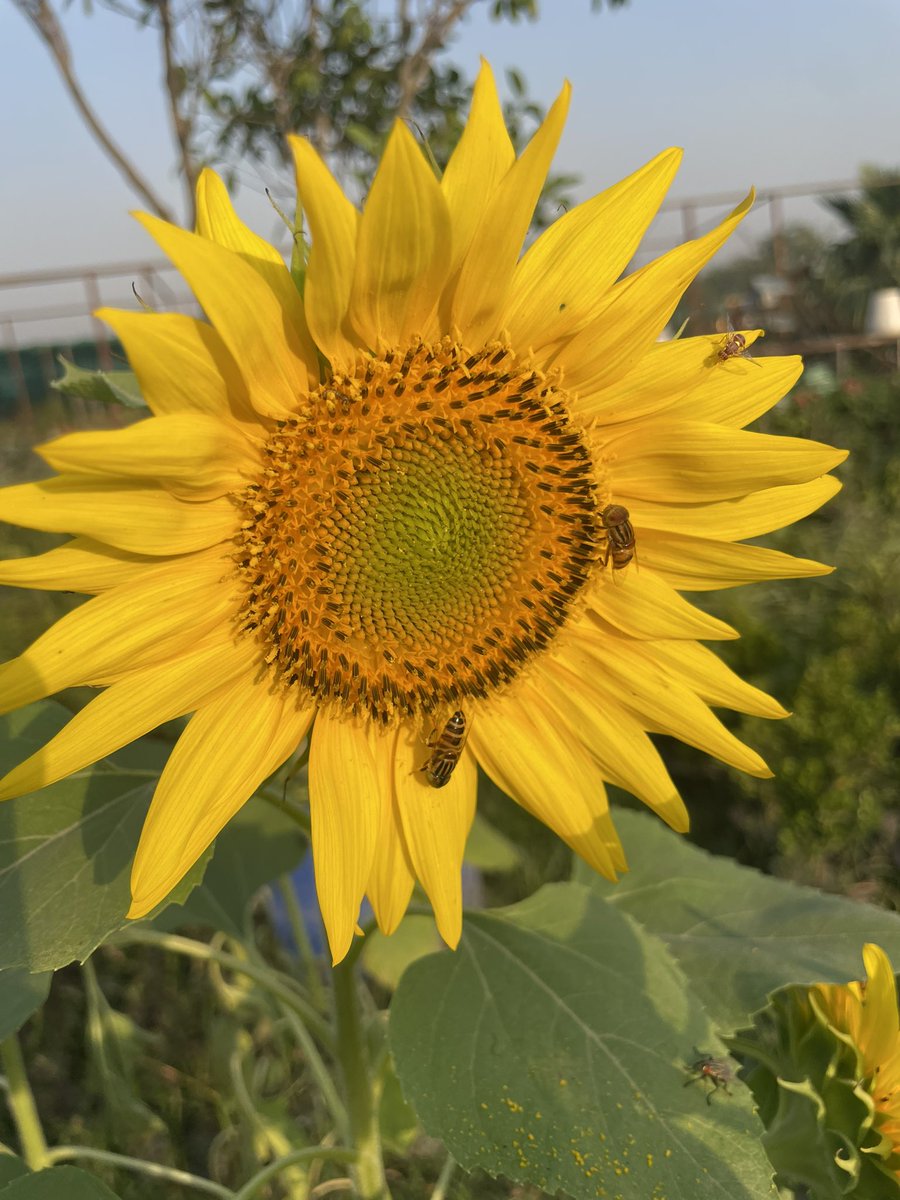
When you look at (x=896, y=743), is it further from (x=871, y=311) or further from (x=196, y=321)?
(x=871, y=311)

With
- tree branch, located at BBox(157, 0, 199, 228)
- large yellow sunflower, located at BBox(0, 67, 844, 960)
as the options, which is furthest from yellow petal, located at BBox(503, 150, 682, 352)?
tree branch, located at BBox(157, 0, 199, 228)

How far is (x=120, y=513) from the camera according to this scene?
3.07 feet

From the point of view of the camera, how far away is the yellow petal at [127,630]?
0.92 metres

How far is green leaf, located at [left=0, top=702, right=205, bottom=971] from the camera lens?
1.05 m

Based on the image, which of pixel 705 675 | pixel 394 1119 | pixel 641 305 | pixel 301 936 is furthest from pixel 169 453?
pixel 394 1119

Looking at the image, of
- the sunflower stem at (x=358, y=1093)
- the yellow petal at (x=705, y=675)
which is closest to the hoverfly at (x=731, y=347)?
the yellow petal at (x=705, y=675)

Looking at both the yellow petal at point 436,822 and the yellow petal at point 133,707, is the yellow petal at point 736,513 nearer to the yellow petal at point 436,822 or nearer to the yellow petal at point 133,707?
the yellow petal at point 436,822

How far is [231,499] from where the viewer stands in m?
1.07

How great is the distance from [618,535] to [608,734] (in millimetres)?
276

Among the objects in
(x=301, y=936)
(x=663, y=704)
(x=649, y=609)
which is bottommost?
(x=301, y=936)

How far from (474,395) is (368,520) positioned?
203 mm

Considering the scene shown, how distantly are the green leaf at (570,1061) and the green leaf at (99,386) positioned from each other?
893 mm

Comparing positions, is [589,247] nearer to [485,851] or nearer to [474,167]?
[474,167]

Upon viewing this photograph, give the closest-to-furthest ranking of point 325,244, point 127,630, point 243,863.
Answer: point 325,244, point 127,630, point 243,863
